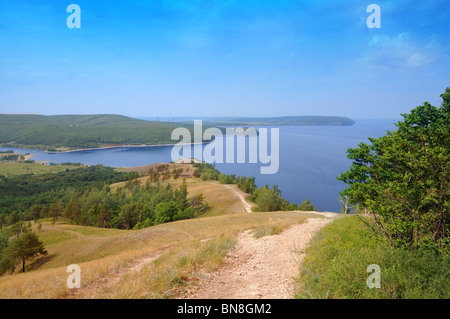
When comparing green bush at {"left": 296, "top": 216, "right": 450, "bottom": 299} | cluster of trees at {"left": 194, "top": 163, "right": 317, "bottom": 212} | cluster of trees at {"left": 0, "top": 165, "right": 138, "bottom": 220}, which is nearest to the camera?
green bush at {"left": 296, "top": 216, "right": 450, "bottom": 299}

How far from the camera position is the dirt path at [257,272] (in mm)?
5914

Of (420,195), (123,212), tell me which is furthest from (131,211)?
(420,195)

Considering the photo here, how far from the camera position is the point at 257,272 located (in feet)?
24.1

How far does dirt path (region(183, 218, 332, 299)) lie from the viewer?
5914 millimetres

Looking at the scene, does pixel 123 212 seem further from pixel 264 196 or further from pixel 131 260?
pixel 131 260

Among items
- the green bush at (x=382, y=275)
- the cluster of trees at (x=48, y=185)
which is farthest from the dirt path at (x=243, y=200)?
the cluster of trees at (x=48, y=185)

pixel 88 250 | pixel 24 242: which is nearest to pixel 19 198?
pixel 24 242

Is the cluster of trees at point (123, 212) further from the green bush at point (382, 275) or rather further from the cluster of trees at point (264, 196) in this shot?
the green bush at point (382, 275)

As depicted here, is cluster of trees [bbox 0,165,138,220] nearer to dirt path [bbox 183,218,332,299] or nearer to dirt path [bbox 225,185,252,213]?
dirt path [bbox 225,185,252,213]

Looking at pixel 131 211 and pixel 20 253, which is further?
pixel 131 211

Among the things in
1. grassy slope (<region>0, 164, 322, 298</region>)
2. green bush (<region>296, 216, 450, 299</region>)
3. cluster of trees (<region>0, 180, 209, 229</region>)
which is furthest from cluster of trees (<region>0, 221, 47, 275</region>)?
green bush (<region>296, 216, 450, 299</region>)

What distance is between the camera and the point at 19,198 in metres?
79.7

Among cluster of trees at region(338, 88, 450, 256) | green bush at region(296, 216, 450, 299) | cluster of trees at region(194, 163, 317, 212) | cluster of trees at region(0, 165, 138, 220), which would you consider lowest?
cluster of trees at region(0, 165, 138, 220)

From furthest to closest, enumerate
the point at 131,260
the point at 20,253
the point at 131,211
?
the point at 131,211, the point at 20,253, the point at 131,260
